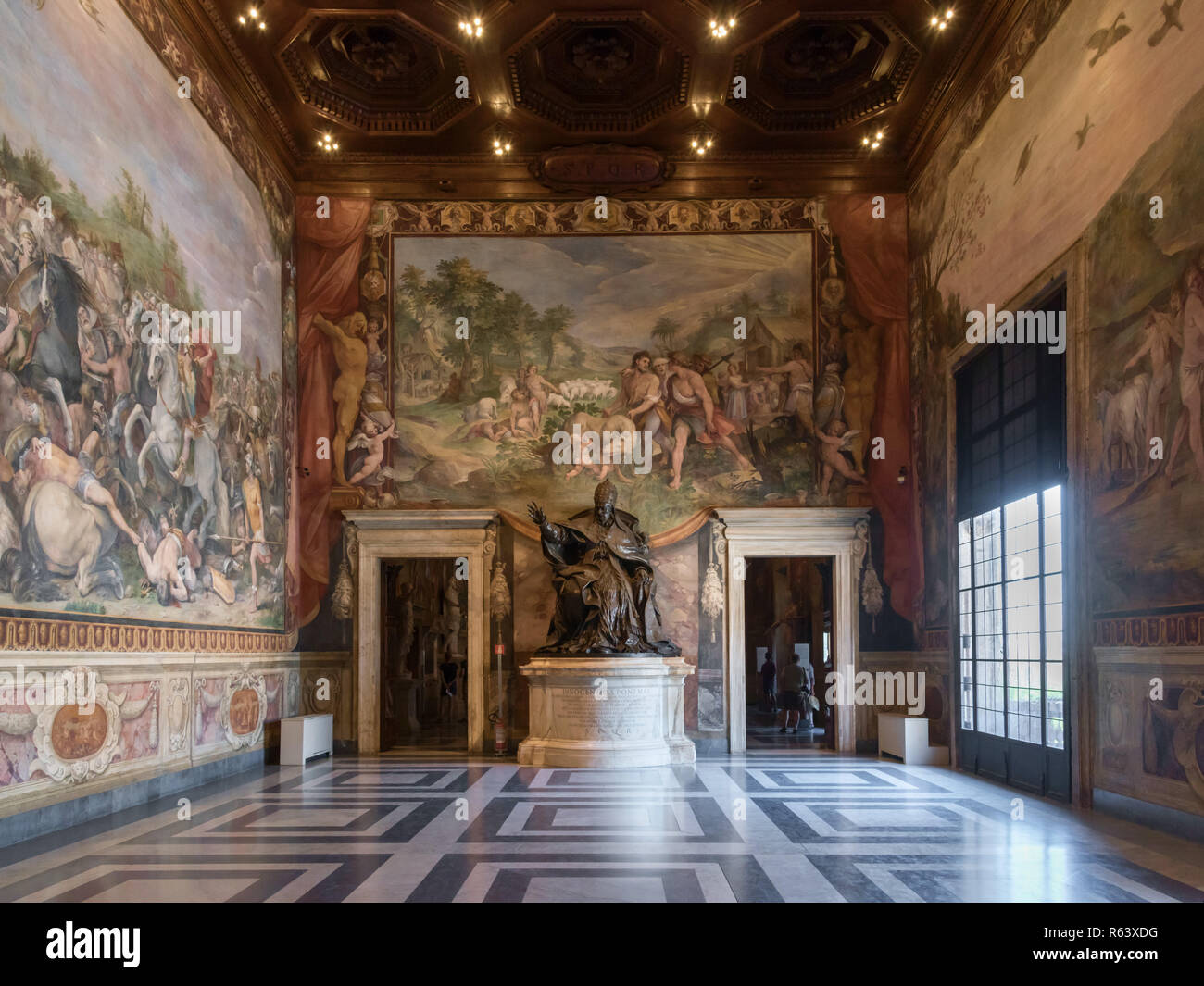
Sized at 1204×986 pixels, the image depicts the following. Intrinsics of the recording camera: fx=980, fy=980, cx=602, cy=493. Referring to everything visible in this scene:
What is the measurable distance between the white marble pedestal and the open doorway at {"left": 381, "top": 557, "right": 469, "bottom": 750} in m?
2.95

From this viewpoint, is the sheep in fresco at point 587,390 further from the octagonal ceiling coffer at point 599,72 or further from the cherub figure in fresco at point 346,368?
the octagonal ceiling coffer at point 599,72

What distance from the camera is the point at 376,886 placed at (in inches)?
268

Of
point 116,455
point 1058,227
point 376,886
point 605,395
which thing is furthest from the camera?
point 605,395

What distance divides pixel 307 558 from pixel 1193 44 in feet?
43.8

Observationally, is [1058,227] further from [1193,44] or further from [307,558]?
[307,558]

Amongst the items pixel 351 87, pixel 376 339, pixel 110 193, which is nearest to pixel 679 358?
pixel 376 339

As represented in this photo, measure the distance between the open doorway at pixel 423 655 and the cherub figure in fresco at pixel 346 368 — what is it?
2.36m

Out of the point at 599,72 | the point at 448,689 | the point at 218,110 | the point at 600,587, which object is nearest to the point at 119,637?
the point at 600,587

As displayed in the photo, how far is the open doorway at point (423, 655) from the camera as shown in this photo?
56.0ft

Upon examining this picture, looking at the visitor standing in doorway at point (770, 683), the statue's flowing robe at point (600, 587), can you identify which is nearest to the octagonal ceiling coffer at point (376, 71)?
the statue's flowing robe at point (600, 587)

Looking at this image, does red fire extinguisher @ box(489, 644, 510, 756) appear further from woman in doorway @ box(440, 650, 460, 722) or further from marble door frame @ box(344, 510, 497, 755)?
woman in doorway @ box(440, 650, 460, 722)

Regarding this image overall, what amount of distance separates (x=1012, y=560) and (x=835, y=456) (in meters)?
4.59

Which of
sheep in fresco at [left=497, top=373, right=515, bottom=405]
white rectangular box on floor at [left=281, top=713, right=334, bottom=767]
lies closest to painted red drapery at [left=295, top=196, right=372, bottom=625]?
white rectangular box on floor at [left=281, top=713, right=334, bottom=767]

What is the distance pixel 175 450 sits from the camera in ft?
37.7
